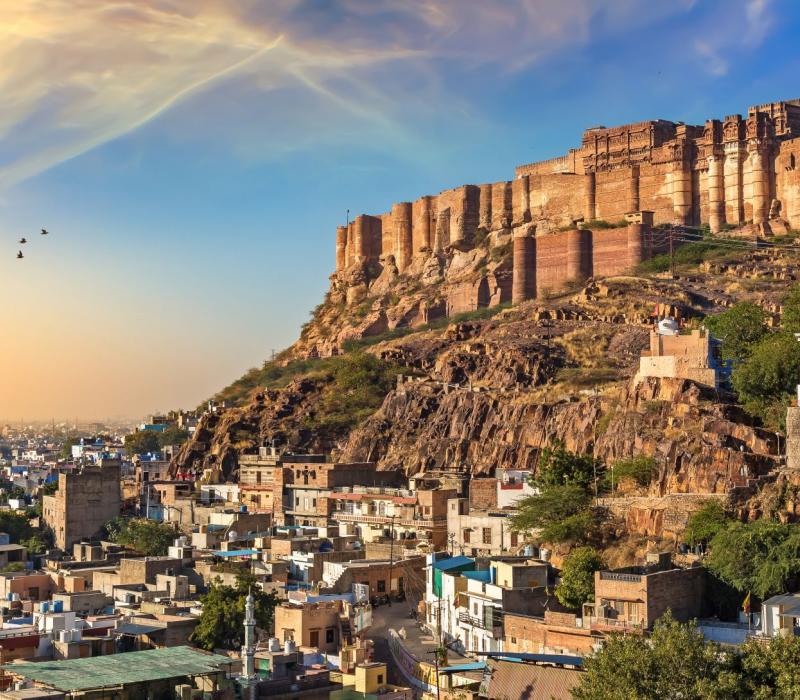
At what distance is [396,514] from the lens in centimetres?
4588

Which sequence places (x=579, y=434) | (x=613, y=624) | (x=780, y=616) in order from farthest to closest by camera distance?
(x=579, y=434), (x=613, y=624), (x=780, y=616)

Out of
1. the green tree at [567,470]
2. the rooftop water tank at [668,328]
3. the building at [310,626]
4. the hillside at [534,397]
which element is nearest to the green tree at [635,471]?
the hillside at [534,397]

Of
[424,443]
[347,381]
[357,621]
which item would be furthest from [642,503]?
[347,381]

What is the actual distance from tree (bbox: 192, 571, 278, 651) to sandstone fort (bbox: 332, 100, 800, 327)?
4193 cm

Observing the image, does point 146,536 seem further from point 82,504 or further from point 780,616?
point 780,616

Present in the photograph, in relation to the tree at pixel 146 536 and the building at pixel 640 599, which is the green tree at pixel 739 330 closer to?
the building at pixel 640 599

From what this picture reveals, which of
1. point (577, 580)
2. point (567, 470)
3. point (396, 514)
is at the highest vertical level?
point (567, 470)

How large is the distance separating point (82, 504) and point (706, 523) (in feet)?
90.4

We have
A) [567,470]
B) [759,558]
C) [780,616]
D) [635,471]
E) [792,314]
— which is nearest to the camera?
[780,616]

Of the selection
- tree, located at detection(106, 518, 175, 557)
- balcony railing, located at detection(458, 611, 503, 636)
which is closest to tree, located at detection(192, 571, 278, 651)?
balcony railing, located at detection(458, 611, 503, 636)

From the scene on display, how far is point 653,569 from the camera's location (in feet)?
103

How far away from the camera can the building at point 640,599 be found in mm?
29219

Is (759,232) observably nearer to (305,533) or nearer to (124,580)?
(305,533)

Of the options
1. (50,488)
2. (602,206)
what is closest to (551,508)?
(50,488)
